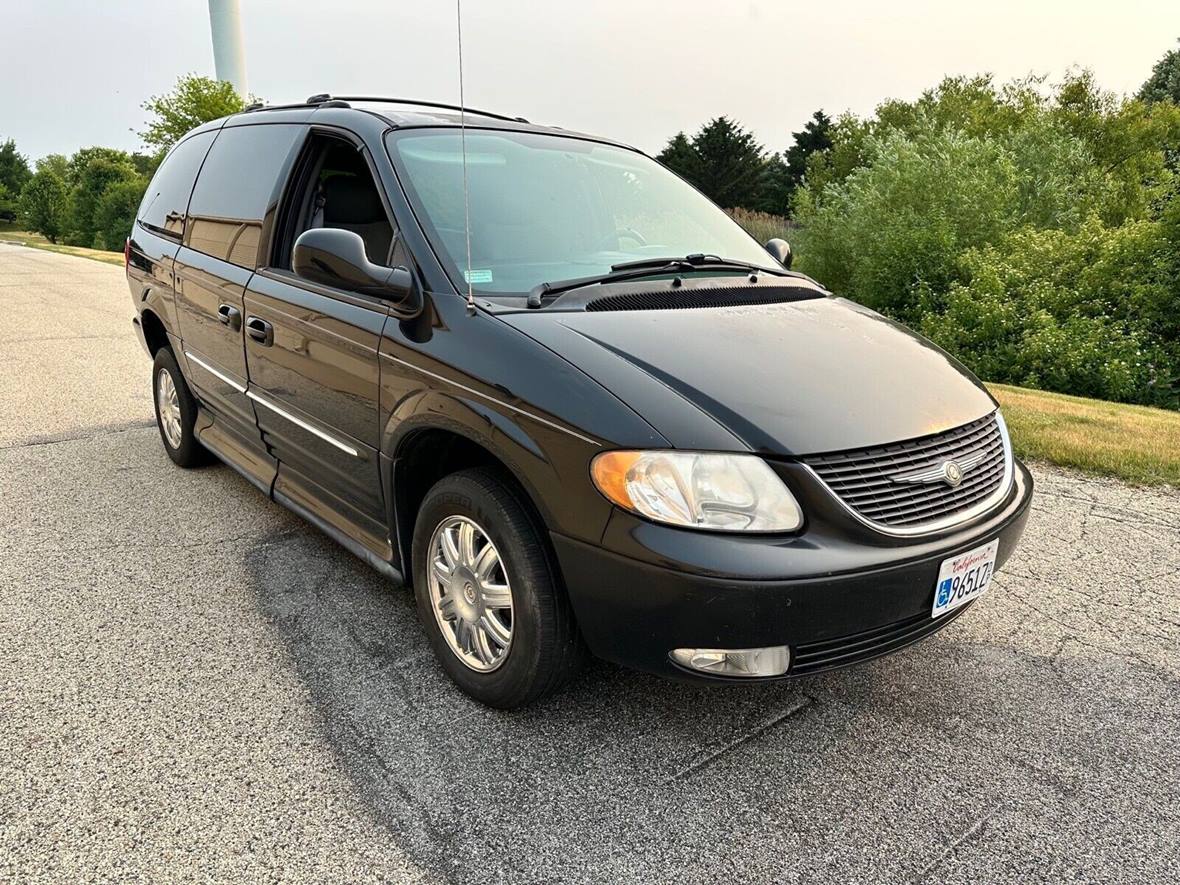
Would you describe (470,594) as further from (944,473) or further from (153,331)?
(153,331)

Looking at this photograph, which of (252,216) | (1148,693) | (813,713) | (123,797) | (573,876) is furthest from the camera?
(252,216)

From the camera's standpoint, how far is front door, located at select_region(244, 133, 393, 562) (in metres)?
2.91

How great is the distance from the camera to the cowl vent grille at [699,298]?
2723mm

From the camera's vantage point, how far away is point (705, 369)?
2.33m

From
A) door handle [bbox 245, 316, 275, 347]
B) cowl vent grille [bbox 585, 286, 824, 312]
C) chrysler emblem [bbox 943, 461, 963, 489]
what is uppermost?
cowl vent grille [bbox 585, 286, 824, 312]

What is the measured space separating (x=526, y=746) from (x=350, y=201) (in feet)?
6.98

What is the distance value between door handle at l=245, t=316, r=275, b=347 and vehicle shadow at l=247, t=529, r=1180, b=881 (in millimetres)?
1186

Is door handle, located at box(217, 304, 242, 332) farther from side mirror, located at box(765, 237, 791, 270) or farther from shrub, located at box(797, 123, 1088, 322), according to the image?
shrub, located at box(797, 123, 1088, 322)

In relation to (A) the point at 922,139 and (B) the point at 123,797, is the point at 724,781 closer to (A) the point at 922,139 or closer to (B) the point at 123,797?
(B) the point at 123,797

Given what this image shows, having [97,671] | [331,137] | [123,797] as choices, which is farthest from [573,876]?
[331,137]

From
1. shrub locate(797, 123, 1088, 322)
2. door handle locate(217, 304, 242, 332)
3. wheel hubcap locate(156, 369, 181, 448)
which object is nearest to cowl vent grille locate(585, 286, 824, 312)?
door handle locate(217, 304, 242, 332)

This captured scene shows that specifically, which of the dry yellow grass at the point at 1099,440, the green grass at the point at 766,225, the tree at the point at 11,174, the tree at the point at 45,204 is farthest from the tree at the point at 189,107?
the tree at the point at 11,174

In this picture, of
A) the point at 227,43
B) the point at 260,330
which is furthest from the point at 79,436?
the point at 227,43

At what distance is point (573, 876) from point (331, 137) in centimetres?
281
